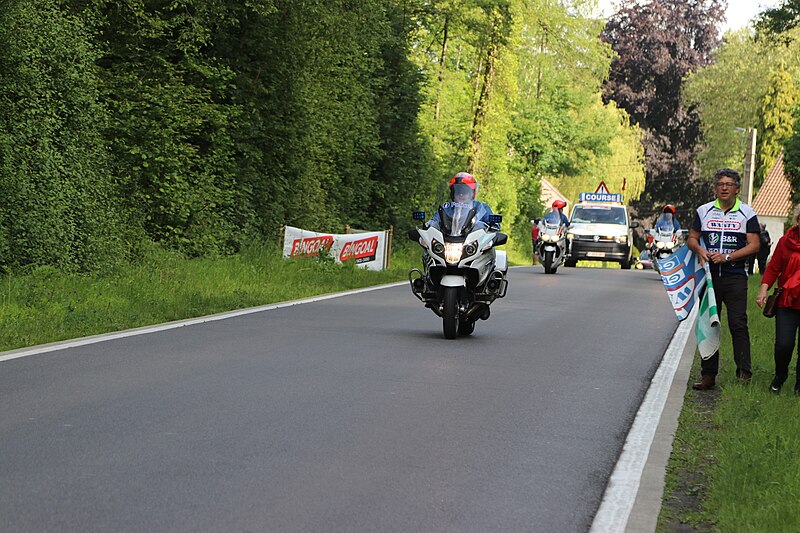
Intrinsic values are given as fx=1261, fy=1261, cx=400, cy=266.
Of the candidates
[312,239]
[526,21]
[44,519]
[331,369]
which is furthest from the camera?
[526,21]

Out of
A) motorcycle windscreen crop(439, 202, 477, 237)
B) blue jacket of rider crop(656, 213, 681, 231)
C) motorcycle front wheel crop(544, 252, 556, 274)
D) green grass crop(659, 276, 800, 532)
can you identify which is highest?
motorcycle windscreen crop(439, 202, 477, 237)

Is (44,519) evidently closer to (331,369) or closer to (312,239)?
(331,369)

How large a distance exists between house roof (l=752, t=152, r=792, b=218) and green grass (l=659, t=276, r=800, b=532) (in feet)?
217

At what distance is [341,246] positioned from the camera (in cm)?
2758

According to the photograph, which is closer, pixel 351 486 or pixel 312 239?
pixel 351 486

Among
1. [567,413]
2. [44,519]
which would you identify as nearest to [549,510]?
[44,519]

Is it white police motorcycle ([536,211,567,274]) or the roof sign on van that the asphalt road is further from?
the roof sign on van

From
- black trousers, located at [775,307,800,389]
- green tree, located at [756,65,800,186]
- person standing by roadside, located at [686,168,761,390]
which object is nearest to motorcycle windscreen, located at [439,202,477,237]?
person standing by roadside, located at [686,168,761,390]

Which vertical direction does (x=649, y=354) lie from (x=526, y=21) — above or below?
below

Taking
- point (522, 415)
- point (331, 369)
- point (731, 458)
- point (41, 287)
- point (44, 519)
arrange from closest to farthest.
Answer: point (44, 519), point (731, 458), point (522, 415), point (331, 369), point (41, 287)

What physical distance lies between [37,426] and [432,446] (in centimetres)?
254

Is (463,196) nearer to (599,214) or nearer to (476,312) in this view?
(476,312)

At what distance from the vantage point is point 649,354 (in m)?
14.1

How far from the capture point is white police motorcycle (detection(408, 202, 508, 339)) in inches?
560
